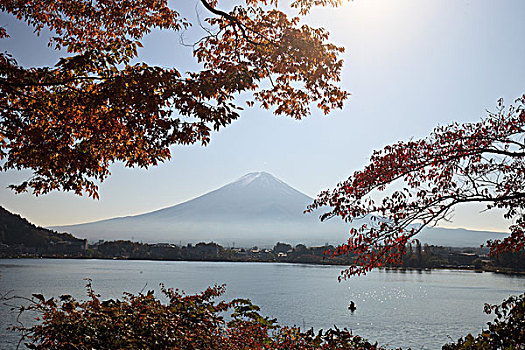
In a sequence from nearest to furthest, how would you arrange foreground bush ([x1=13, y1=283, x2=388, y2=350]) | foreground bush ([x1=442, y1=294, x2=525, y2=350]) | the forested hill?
foreground bush ([x1=13, y1=283, x2=388, y2=350]), foreground bush ([x1=442, y1=294, x2=525, y2=350]), the forested hill

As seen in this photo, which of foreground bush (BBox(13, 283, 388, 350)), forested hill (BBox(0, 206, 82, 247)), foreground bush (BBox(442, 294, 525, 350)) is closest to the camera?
foreground bush (BBox(13, 283, 388, 350))

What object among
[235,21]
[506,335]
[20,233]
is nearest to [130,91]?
[235,21]

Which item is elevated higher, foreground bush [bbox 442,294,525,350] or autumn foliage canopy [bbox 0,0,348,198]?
autumn foliage canopy [bbox 0,0,348,198]

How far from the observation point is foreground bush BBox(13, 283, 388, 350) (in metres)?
3.62

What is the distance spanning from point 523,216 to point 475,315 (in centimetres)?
2944

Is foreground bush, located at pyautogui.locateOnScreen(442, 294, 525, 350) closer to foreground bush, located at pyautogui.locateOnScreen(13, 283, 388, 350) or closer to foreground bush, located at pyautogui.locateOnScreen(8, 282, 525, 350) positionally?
foreground bush, located at pyautogui.locateOnScreen(8, 282, 525, 350)

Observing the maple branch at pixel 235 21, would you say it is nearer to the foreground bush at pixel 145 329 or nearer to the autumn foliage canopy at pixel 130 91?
the autumn foliage canopy at pixel 130 91

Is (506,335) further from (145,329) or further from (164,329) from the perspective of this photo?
(145,329)

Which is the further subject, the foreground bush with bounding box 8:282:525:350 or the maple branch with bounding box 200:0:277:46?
the maple branch with bounding box 200:0:277:46

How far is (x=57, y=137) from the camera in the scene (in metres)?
5.33

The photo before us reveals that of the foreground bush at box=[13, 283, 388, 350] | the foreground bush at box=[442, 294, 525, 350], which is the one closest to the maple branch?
the foreground bush at box=[13, 283, 388, 350]

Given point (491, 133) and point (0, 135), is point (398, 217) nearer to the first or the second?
point (491, 133)

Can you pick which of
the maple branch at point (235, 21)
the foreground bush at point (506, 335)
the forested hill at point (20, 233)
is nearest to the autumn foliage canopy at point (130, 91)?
the maple branch at point (235, 21)

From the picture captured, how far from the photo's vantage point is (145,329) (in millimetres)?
4062
